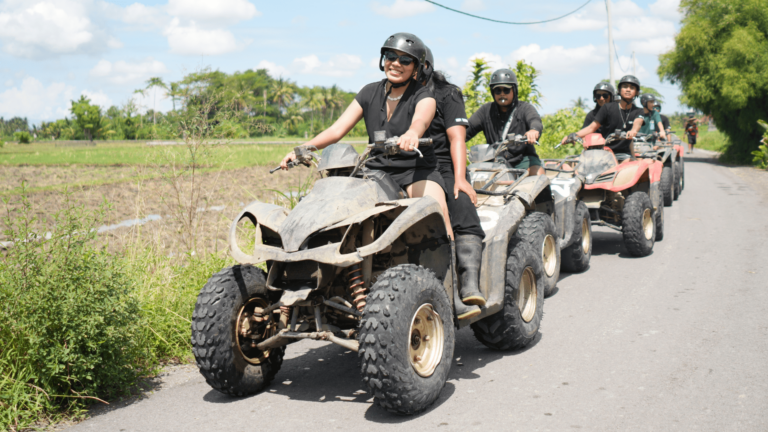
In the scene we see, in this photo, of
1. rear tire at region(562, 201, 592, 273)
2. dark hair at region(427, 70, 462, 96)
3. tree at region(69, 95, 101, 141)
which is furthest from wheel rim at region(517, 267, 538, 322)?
tree at region(69, 95, 101, 141)

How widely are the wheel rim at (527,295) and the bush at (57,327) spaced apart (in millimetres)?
2956

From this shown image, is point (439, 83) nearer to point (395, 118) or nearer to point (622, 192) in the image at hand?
point (395, 118)

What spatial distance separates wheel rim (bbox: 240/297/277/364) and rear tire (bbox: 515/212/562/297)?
2.35 metres

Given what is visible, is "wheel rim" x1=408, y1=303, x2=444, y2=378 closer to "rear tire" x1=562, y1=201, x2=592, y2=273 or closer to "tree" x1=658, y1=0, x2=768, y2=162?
"rear tire" x1=562, y1=201, x2=592, y2=273

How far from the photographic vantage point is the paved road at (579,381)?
3.84 metres

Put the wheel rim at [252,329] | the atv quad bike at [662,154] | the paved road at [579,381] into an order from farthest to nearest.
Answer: the atv quad bike at [662,154] → the wheel rim at [252,329] → the paved road at [579,381]

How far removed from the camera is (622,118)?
10.2 metres

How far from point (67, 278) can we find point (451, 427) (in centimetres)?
258

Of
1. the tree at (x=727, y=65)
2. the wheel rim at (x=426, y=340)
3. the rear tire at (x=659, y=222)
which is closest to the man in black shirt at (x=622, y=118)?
the rear tire at (x=659, y=222)

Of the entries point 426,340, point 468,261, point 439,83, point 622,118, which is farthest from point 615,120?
point 426,340

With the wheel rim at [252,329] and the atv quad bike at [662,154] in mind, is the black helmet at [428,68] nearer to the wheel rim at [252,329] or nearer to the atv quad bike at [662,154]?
the wheel rim at [252,329]

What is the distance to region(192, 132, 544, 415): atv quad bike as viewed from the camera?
368 cm

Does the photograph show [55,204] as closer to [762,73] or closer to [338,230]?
[338,230]

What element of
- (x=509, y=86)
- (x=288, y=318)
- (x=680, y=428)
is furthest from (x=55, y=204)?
(x=680, y=428)
